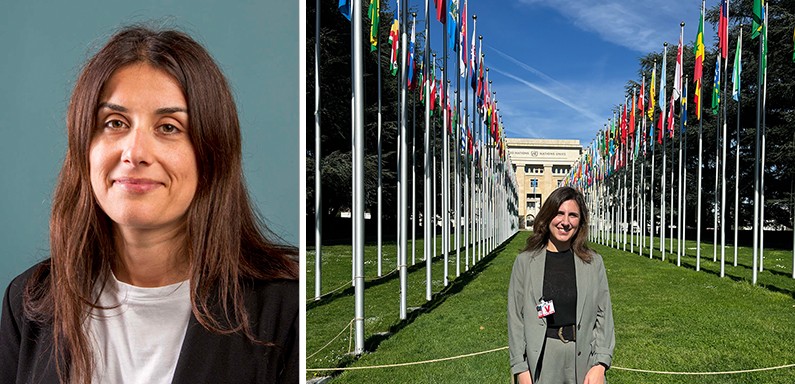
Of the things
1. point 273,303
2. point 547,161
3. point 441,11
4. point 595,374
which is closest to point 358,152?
point 595,374

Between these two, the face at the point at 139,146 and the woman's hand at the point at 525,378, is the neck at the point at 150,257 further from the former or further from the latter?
the woman's hand at the point at 525,378

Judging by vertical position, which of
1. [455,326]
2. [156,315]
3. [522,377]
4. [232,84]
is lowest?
[455,326]

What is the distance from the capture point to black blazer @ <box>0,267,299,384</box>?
1200 millimetres

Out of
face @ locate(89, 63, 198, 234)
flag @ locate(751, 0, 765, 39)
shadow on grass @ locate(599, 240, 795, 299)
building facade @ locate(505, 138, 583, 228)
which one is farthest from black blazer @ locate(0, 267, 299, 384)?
building facade @ locate(505, 138, 583, 228)

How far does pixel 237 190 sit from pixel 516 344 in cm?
153

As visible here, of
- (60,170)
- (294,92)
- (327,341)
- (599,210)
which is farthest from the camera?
(599,210)

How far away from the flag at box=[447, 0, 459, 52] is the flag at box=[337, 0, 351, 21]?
4709 millimetres

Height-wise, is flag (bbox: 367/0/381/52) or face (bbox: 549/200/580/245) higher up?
flag (bbox: 367/0/381/52)

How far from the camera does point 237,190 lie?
125 cm

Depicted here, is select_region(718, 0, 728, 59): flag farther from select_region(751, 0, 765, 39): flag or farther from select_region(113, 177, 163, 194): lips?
select_region(113, 177, 163, 194): lips

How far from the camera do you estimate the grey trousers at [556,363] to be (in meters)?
2.47

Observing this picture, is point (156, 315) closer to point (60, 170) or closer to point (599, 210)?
point (60, 170)

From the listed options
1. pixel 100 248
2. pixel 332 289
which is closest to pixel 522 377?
pixel 100 248

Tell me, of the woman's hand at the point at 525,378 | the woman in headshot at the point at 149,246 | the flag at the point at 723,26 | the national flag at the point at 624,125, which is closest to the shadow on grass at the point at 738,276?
the national flag at the point at 624,125
